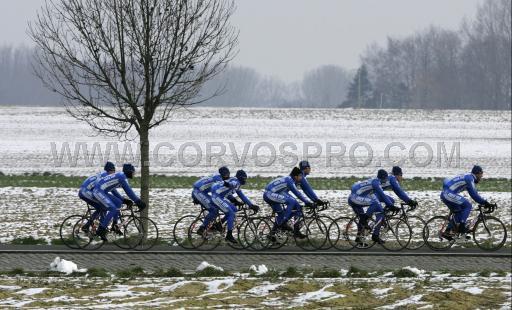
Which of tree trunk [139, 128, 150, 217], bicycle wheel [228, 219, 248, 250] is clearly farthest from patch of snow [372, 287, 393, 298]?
tree trunk [139, 128, 150, 217]

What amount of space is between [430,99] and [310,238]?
107145mm

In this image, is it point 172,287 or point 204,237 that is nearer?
point 172,287

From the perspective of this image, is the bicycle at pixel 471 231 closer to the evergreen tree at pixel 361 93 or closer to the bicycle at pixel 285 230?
the bicycle at pixel 285 230

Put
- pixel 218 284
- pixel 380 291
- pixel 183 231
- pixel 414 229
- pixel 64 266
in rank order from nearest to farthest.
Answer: pixel 380 291, pixel 218 284, pixel 64 266, pixel 183 231, pixel 414 229

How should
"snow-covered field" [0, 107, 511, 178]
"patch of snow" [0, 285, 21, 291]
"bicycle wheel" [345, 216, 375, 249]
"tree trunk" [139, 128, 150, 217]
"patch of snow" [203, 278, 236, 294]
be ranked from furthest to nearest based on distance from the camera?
"snow-covered field" [0, 107, 511, 178] < "tree trunk" [139, 128, 150, 217] < "bicycle wheel" [345, 216, 375, 249] < "patch of snow" [203, 278, 236, 294] < "patch of snow" [0, 285, 21, 291]

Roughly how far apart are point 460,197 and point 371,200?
153 cm

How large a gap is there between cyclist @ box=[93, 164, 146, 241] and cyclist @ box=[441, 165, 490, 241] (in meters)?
5.18

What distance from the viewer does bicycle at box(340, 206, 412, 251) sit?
18.0m

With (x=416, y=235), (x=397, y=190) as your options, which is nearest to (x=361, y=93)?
(x=416, y=235)

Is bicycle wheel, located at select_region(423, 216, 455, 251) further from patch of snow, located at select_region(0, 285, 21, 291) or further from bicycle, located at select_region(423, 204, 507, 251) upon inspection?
patch of snow, located at select_region(0, 285, 21, 291)

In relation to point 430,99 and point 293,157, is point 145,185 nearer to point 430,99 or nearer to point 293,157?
point 293,157

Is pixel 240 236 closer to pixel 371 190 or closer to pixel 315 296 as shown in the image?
pixel 371 190

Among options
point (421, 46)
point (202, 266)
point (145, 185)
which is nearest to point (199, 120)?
point (145, 185)

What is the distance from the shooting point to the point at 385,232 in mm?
17984
